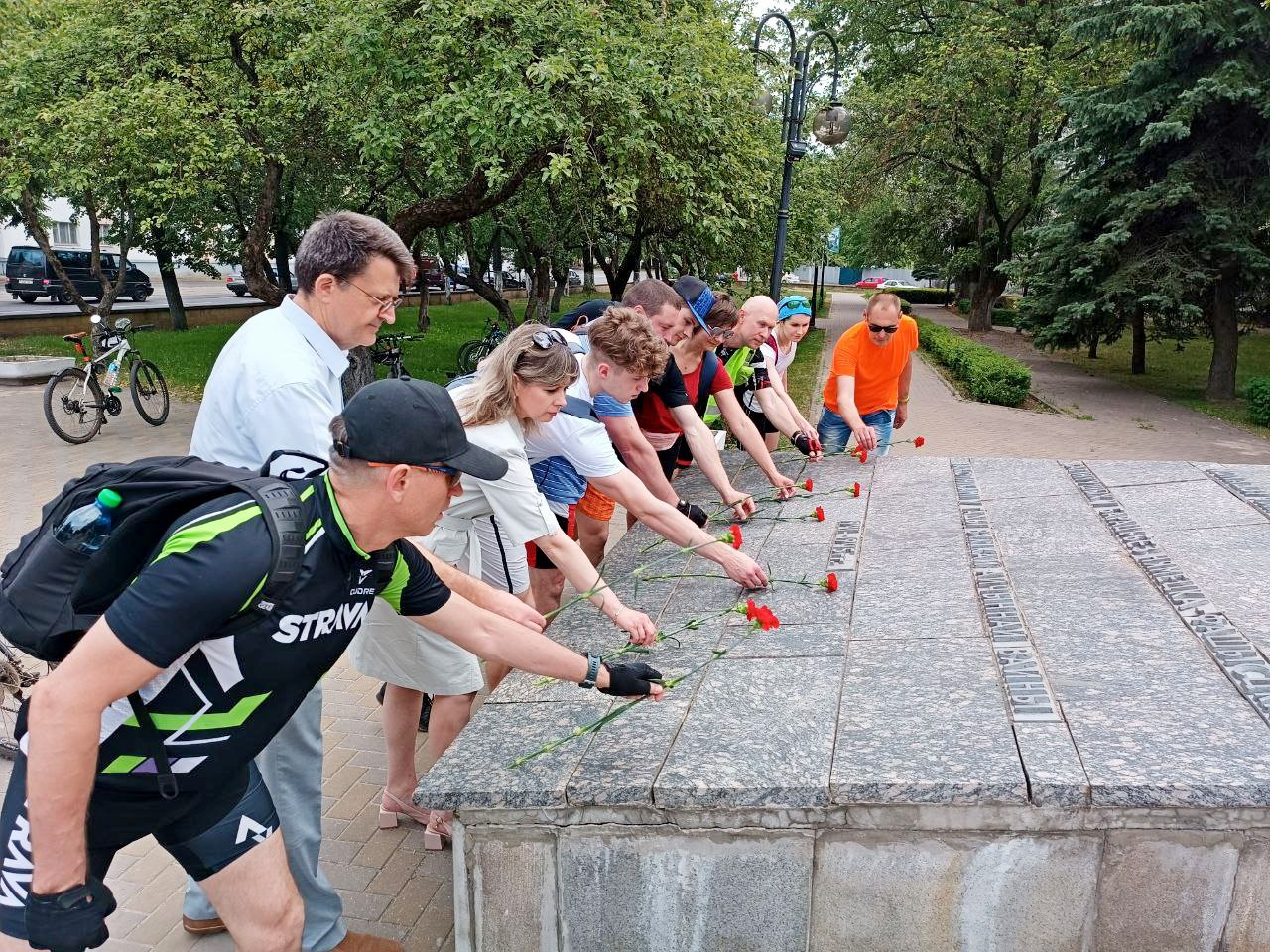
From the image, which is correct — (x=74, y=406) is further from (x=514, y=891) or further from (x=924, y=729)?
(x=924, y=729)

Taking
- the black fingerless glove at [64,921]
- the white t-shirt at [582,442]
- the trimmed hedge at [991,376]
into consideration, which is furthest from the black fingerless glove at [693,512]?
the trimmed hedge at [991,376]

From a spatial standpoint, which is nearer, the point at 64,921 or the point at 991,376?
the point at 64,921

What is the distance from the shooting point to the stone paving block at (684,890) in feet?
7.82

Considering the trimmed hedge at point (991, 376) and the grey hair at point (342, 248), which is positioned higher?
the grey hair at point (342, 248)

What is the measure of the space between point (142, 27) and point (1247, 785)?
35.4 feet

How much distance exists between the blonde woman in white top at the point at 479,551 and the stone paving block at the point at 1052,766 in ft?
3.55

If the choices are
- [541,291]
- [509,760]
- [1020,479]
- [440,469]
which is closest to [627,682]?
[509,760]

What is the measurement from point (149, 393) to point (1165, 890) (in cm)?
1183

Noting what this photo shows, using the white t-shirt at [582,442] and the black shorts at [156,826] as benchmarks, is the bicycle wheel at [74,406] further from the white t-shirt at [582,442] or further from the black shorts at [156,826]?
the black shorts at [156,826]

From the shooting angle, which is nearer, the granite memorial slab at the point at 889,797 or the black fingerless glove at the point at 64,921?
the black fingerless glove at the point at 64,921

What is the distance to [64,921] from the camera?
1641 millimetres

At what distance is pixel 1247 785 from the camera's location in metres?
2.24

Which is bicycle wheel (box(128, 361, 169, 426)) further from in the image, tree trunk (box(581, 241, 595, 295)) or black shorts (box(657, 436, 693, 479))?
black shorts (box(657, 436, 693, 479))

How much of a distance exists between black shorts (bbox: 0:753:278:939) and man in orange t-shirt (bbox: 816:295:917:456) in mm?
4364
